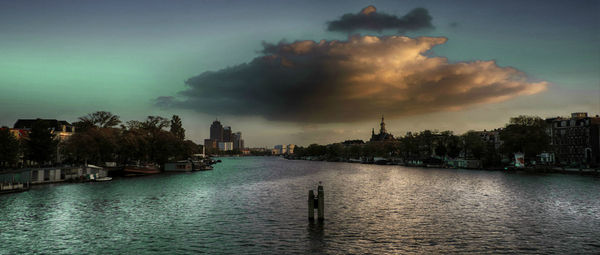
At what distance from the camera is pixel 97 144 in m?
120

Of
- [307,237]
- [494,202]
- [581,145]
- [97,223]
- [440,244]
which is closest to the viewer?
[440,244]

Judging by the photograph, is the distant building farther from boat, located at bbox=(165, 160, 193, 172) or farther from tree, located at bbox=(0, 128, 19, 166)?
tree, located at bbox=(0, 128, 19, 166)

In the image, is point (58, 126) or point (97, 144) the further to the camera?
point (58, 126)

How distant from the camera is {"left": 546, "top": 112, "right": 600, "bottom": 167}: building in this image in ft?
512

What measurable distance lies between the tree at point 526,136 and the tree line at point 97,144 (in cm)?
13336

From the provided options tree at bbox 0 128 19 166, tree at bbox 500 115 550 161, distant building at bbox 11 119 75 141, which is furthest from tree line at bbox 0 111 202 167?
tree at bbox 500 115 550 161

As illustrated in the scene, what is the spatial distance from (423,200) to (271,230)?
115 ft

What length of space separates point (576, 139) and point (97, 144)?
609ft

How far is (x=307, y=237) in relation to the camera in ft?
120

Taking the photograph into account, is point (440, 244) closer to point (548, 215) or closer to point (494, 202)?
point (548, 215)

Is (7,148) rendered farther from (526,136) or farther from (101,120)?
(526,136)

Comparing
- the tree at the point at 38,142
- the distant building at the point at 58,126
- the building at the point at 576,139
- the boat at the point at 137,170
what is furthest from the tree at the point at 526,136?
the distant building at the point at 58,126

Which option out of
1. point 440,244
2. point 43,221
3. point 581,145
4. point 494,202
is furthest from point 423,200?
point 581,145

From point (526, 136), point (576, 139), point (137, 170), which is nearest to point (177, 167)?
point (137, 170)
